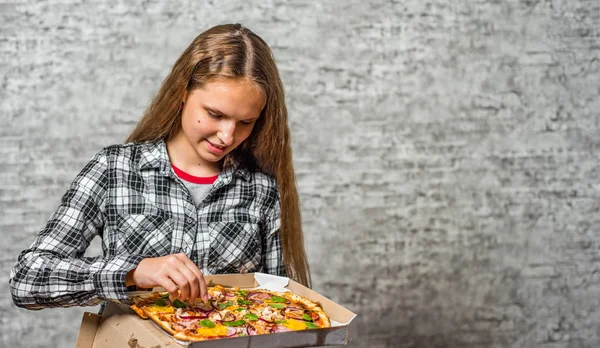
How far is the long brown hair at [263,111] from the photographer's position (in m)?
1.59

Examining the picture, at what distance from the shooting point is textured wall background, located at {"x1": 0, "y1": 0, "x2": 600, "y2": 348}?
9.04ft

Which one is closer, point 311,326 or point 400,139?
point 311,326

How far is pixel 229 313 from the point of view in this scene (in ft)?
4.26

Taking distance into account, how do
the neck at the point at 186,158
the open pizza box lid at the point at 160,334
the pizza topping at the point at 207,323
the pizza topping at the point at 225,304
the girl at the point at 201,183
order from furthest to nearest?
the neck at the point at 186,158, the girl at the point at 201,183, the pizza topping at the point at 225,304, the pizza topping at the point at 207,323, the open pizza box lid at the point at 160,334

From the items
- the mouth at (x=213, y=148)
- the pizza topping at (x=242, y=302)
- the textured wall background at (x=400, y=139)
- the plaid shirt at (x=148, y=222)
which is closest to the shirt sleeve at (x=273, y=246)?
the plaid shirt at (x=148, y=222)

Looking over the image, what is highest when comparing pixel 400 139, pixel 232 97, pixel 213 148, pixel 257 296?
pixel 232 97

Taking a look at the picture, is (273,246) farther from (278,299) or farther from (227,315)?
(227,315)

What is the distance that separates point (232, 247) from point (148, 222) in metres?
0.19

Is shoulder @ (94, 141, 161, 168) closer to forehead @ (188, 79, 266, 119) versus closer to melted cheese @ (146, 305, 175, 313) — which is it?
forehead @ (188, 79, 266, 119)

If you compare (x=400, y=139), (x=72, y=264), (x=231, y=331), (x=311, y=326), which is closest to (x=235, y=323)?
(x=231, y=331)

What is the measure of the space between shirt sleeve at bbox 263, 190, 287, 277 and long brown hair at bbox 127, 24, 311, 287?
1cm

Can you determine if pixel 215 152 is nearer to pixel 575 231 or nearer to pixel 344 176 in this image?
pixel 344 176

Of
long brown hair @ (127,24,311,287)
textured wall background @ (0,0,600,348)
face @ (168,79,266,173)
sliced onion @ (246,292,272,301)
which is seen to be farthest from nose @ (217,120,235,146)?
textured wall background @ (0,0,600,348)

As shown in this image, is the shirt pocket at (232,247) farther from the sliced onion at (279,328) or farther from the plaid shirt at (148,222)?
the sliced onion at (279,328)
